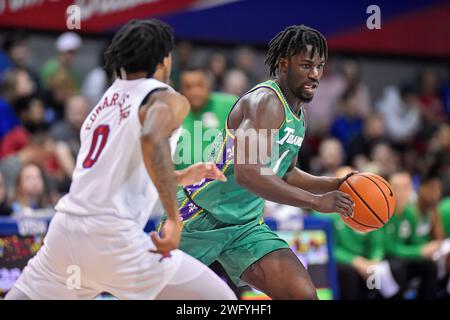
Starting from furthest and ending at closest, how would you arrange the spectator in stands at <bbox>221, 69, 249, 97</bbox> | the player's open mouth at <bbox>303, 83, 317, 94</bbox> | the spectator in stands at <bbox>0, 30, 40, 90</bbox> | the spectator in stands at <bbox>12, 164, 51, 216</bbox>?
the spectator in stands at <bbox>221, 69, 249, 97</bbox>, the spectator in stands at <bbox>0, 30, 40, 90</bbox>, the spectator in stands at <bbox>12, 164, 51, 216</bbox>, the player's open mouth at <bbox>303, 83, 317, 94</bbox>

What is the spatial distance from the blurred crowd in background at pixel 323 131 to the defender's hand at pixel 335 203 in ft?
8.15

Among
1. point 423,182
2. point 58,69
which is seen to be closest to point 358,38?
point 423,182

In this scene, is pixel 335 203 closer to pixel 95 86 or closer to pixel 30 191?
pixel 30 191

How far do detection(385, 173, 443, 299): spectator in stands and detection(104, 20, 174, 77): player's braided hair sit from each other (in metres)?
5.11

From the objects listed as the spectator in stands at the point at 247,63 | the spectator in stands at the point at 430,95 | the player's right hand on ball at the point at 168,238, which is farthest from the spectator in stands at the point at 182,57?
the player's right hand on ball at the point at 168,238

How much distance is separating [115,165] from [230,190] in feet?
3.45

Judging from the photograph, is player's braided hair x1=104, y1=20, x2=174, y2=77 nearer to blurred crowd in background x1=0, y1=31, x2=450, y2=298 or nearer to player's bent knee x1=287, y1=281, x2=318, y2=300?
player's bent knee x1=287, y1=281, x2=318, y2=300

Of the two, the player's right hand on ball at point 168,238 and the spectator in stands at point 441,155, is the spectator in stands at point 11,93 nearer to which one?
the spectator in stands at point 441,155

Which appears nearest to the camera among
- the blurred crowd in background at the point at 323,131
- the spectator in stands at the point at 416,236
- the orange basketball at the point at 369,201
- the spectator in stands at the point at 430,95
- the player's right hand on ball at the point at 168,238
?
the player's right hand on ball at the point at 168,238

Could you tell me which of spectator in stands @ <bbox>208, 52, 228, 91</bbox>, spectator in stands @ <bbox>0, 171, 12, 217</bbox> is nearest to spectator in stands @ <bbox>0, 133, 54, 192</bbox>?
spectator in stands @ <bbox>0, 171, 12, 217</bbox>

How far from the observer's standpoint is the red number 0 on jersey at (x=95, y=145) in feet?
12.7

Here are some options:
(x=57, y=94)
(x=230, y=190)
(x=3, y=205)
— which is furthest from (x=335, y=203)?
(x=57, y=94)

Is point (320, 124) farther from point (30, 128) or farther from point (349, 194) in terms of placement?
point (349, 194)

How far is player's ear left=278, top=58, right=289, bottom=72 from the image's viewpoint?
15.4 ft
